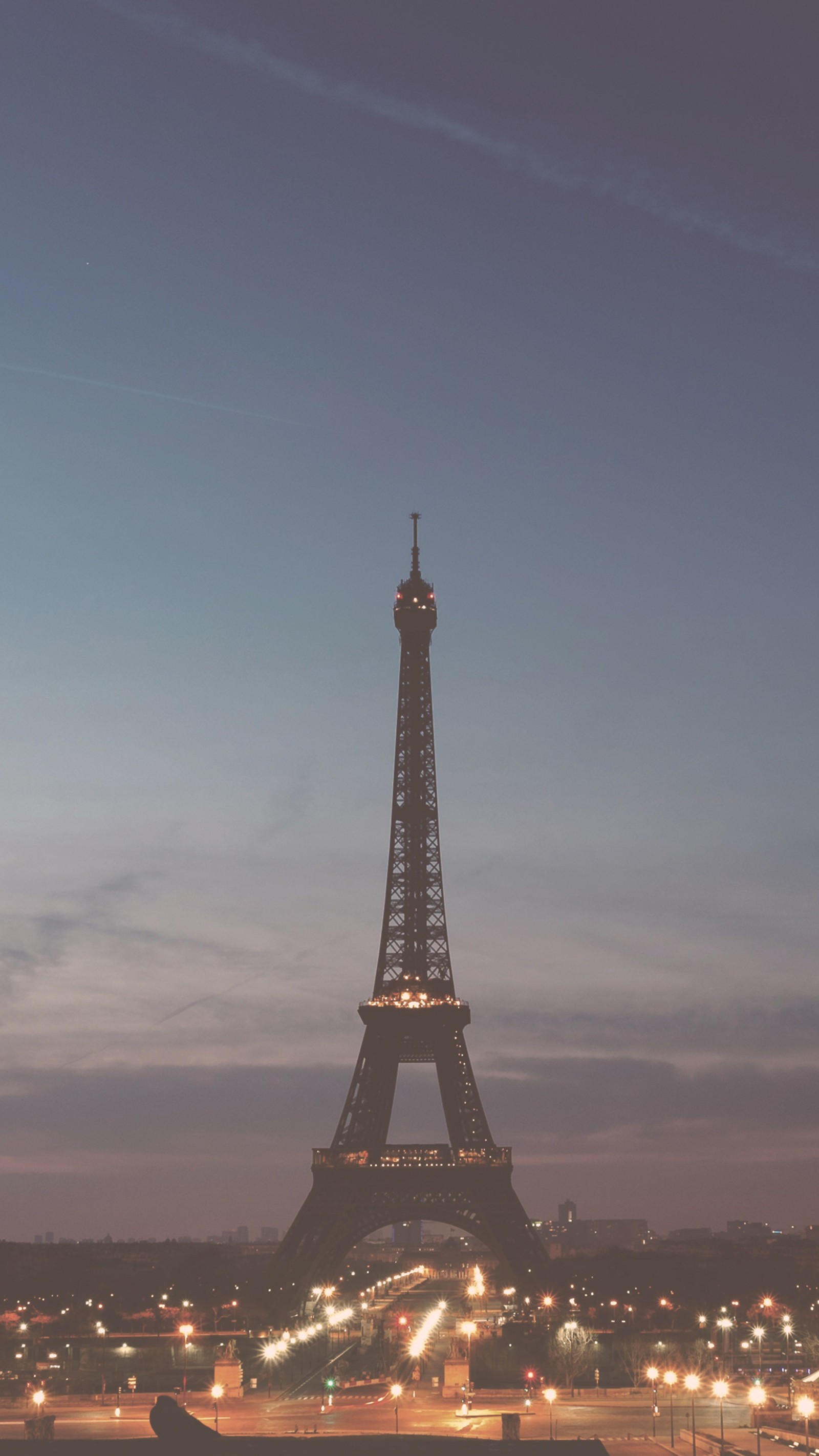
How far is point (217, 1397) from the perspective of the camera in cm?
8575

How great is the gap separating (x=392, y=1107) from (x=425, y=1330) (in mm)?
24828

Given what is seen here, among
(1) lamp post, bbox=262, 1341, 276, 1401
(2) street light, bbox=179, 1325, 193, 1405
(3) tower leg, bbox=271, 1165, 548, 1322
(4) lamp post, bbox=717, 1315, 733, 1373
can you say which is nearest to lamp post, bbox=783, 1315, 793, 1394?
(4) lamp post, bbox=717, 1315, 733, 1373

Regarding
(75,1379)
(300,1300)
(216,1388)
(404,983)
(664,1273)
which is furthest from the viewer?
(664,1273)

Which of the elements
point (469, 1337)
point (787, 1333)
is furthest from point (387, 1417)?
point (787, 1333)

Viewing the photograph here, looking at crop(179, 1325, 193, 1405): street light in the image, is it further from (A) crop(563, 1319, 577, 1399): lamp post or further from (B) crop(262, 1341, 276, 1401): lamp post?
(A) crop(563, 1319, 577, 1399): lamp post

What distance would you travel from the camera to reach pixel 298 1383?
101500mm

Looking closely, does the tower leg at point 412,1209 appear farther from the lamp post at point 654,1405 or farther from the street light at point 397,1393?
the street light at point 397,1393

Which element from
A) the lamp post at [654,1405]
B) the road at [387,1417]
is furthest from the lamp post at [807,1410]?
the lamp post at [654,1405]

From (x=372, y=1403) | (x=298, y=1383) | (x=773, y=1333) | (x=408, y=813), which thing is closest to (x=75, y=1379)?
(x=298, y=1383)

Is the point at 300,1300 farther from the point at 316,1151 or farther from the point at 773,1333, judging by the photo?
the point at 773,1333

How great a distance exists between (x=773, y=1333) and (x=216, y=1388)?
232ft

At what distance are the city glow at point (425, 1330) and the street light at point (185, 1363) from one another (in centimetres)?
2008

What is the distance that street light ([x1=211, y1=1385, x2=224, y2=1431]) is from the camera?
7781 centimetres

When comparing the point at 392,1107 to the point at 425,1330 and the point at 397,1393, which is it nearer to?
the point at 425,1330
